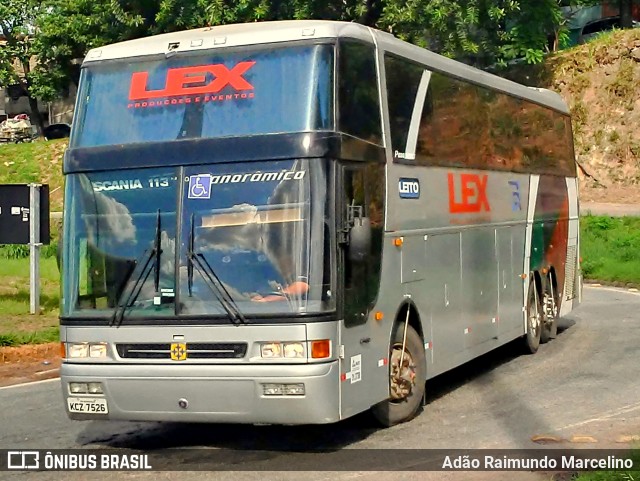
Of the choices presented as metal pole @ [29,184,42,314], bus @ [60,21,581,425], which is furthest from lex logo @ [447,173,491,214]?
metal pole @ [29,184,42,314]

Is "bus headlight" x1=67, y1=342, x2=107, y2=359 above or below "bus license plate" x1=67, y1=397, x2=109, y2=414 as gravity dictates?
above

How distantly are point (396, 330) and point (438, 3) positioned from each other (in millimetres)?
24305

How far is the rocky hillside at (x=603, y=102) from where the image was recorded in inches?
1523

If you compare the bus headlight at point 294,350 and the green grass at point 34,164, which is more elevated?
the green grass at point 34,164

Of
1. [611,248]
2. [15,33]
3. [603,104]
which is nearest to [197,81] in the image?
[611,248]

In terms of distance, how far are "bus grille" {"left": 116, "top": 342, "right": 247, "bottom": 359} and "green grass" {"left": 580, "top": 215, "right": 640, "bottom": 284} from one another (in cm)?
1811

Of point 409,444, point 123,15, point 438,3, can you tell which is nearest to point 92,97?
point 409,444

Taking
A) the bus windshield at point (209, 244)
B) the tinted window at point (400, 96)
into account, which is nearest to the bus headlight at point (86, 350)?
the bus windshield at point (209, 244)

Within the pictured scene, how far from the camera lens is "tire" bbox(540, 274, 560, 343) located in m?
16.1

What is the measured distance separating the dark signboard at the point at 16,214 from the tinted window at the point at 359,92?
31.9ft

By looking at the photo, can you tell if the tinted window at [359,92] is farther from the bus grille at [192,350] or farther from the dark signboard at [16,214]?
the dark signboard at [16,214]

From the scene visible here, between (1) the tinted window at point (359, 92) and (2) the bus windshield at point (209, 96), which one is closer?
(2) the bus windshield at point (209, 96)

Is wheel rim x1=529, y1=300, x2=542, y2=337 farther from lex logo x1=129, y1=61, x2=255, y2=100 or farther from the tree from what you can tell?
the tree

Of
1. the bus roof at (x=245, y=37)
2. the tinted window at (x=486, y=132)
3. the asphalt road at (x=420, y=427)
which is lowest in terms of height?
the asphalt road at (x=420, y=427)
